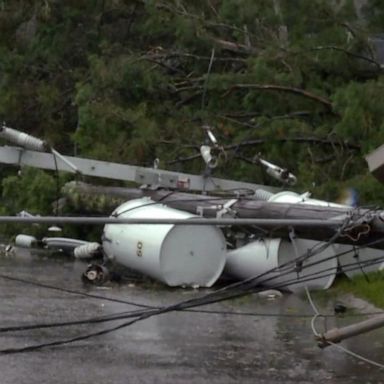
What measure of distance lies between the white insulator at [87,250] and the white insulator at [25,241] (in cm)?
151

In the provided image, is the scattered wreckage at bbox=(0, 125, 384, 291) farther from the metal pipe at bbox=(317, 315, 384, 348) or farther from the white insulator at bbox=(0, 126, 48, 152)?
the metal pipe at bbox=(317, 315, 384, 348)

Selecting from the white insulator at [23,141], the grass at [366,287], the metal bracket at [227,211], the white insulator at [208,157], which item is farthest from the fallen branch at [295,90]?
the white insulator at [23,141]

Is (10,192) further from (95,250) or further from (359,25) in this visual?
(359,25)

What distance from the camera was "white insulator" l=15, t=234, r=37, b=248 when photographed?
1845 cm

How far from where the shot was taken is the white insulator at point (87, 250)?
1661 cm

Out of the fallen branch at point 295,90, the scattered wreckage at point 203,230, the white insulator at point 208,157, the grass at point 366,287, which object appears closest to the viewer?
the grass at point 366,287

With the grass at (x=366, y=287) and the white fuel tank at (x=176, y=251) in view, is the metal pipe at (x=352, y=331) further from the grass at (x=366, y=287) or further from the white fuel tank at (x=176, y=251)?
the white fuel tank at (x=176, y=251)

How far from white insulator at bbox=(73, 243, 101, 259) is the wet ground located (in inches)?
123

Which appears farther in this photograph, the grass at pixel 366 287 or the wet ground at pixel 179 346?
the grass at pixel 366 287

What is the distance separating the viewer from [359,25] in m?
16.1

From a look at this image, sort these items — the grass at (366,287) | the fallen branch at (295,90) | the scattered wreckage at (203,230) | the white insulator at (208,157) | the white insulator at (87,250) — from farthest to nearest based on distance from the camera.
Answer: the white insulator at (87,250)
the fallen branch at (295,90)
the white insulator at (208,157)
the scattered wreckage at (203,230)
the grass at (366,287)

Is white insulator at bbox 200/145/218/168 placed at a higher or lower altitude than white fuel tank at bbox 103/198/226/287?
higher

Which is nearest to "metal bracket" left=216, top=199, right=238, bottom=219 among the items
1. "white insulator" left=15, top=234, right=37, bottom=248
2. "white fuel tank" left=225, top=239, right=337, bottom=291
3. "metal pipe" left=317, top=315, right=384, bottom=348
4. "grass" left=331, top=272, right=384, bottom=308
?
"white fuel tank" left=225, top=239, right=337, bottom=291

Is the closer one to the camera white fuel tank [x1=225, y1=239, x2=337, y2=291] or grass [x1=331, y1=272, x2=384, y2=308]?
grass [x1=331, y1=272, x2=384, y2=308]
